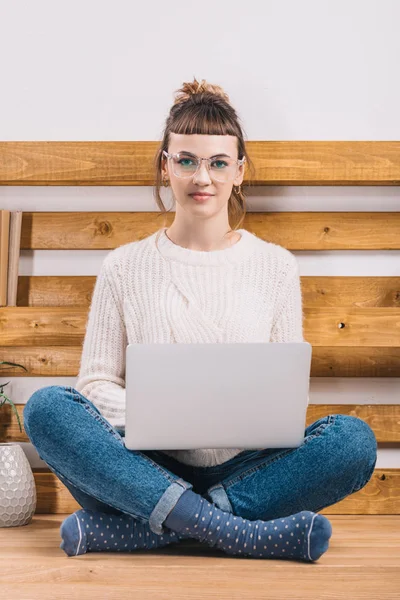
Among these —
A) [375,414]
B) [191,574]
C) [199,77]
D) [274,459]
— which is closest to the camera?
[191,574]

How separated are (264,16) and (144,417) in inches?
52.1

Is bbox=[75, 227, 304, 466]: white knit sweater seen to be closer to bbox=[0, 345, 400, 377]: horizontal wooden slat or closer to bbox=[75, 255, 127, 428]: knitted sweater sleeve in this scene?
bbox=[75, 255, 127, 428]: knitted sweater sleeve

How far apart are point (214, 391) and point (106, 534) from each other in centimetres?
37

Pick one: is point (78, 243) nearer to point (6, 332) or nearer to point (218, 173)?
point (6, 332)

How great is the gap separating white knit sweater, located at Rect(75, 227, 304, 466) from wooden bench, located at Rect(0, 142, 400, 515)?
0.82ft

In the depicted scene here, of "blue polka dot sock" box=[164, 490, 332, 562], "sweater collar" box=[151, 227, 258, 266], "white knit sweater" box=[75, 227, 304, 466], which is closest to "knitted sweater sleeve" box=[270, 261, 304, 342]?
"white knit sweater" box=[75, 227, 304, 466]

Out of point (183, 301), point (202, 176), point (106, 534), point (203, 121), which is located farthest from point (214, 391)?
A: point (203, 121)

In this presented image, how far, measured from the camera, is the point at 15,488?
2088 mm

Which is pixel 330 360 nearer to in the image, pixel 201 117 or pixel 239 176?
pixel 239 176

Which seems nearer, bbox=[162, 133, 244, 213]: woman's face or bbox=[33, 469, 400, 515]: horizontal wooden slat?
bbox=[162, 133, 244, 213]: woman's face

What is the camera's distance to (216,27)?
7.86ft

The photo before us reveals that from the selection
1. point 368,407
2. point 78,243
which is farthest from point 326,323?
point 78,243

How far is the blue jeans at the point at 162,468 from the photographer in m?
1.63

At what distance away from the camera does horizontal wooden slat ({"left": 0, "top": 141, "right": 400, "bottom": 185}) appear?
91.4 inches
